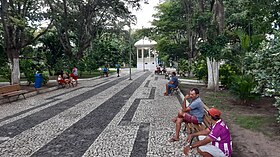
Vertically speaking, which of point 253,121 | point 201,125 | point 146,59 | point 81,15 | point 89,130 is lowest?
point 89,130

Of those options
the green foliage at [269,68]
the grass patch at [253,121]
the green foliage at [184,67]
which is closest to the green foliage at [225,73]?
the grass patch at [253,121]

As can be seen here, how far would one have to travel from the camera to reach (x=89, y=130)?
681cm

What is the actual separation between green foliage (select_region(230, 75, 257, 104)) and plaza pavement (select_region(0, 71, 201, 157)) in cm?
240

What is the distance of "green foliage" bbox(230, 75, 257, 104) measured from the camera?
9.75 metres

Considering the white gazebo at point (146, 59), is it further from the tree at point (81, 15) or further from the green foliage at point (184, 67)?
the green foliage at point (184, 67)

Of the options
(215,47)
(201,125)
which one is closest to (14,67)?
(215,47)

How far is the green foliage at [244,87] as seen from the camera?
9.75m

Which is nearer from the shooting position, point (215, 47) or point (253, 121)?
point (253, 121)

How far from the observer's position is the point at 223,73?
15195 mm

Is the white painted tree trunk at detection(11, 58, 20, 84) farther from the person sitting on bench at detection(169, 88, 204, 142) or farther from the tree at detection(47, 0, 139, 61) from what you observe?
the person sitting on bench at detection(169, 88, 204, 142)

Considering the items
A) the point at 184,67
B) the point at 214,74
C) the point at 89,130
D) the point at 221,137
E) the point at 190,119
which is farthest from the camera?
the point at 184,67

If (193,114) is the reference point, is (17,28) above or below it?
above

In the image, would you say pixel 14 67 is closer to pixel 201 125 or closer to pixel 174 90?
pixel 174 90

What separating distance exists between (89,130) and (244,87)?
20.3 ft
